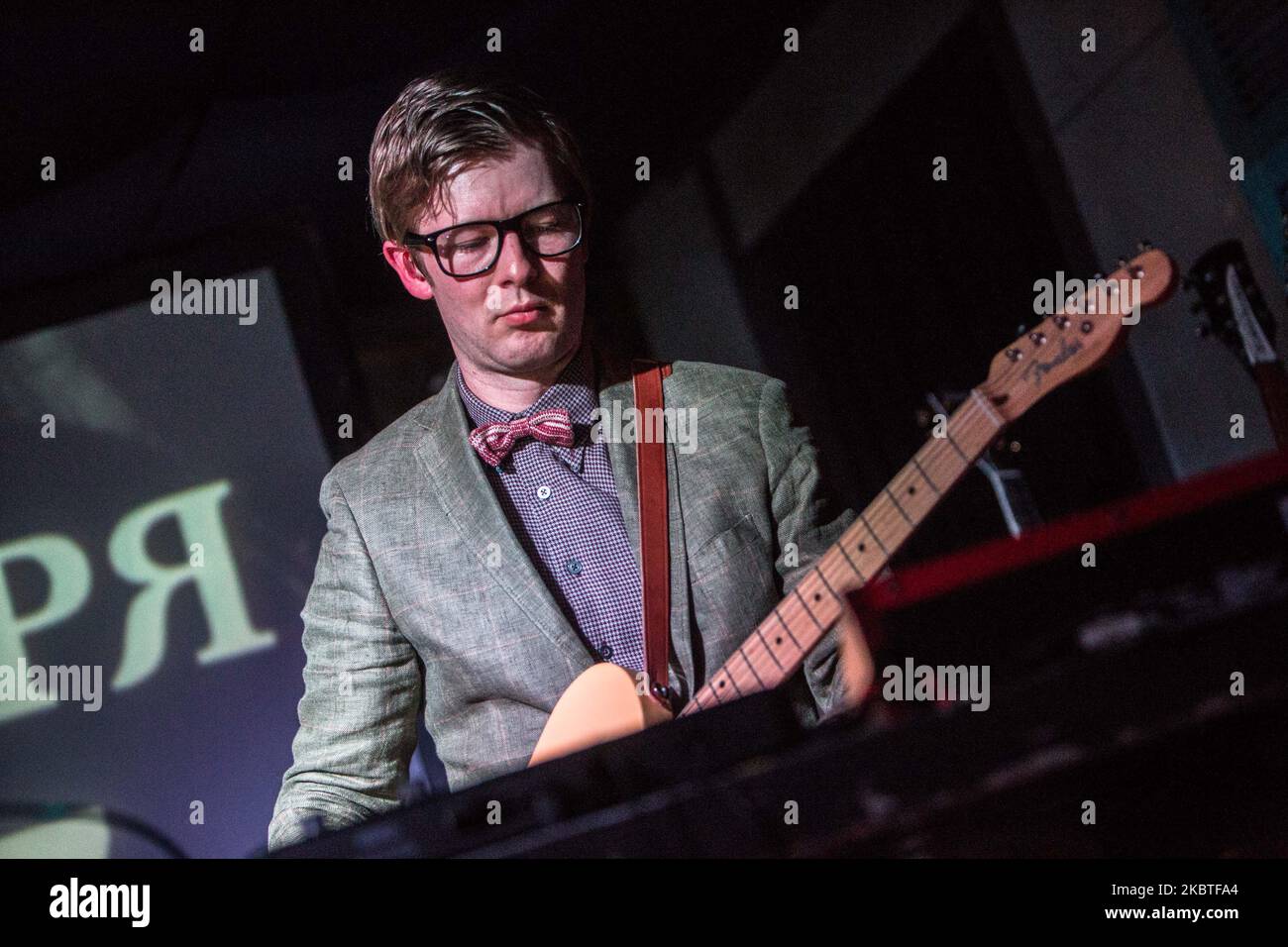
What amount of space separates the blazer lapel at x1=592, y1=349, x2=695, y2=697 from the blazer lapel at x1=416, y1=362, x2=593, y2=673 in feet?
0.40

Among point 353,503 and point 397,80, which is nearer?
point 353,503

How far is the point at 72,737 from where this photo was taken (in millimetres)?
2467

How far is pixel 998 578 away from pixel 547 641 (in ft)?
2.43

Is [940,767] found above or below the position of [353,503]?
below

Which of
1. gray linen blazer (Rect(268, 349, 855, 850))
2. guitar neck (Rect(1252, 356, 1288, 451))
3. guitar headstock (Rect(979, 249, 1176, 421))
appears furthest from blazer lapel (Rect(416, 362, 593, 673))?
guitar neck (Rect(1252, 356, 1288, 451))

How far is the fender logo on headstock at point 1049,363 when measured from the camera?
1.23 meters

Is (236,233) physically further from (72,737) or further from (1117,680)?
(1117,680)

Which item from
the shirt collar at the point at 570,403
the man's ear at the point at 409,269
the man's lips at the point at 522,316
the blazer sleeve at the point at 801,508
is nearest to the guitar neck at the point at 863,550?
the blazer sleeve at the point at 801,508

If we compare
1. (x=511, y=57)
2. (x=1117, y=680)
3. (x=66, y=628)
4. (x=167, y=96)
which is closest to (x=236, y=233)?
(x=167, y=96)

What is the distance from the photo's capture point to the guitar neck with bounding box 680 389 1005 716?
50.0 inches

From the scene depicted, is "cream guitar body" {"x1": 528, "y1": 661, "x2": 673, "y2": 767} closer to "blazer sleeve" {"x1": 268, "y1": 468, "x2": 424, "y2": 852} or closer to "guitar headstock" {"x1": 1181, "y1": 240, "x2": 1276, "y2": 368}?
"blazer sleeve" {"x1": 268, "y1": 468, "x2": 424, "y2": 852}

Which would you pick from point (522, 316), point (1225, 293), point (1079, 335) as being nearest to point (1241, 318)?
point (1225, 293)

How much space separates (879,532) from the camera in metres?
1.29

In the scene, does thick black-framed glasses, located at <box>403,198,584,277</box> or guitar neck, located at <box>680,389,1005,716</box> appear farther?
thick black-framed glasses, located at <box>403,198,584,277</box>
